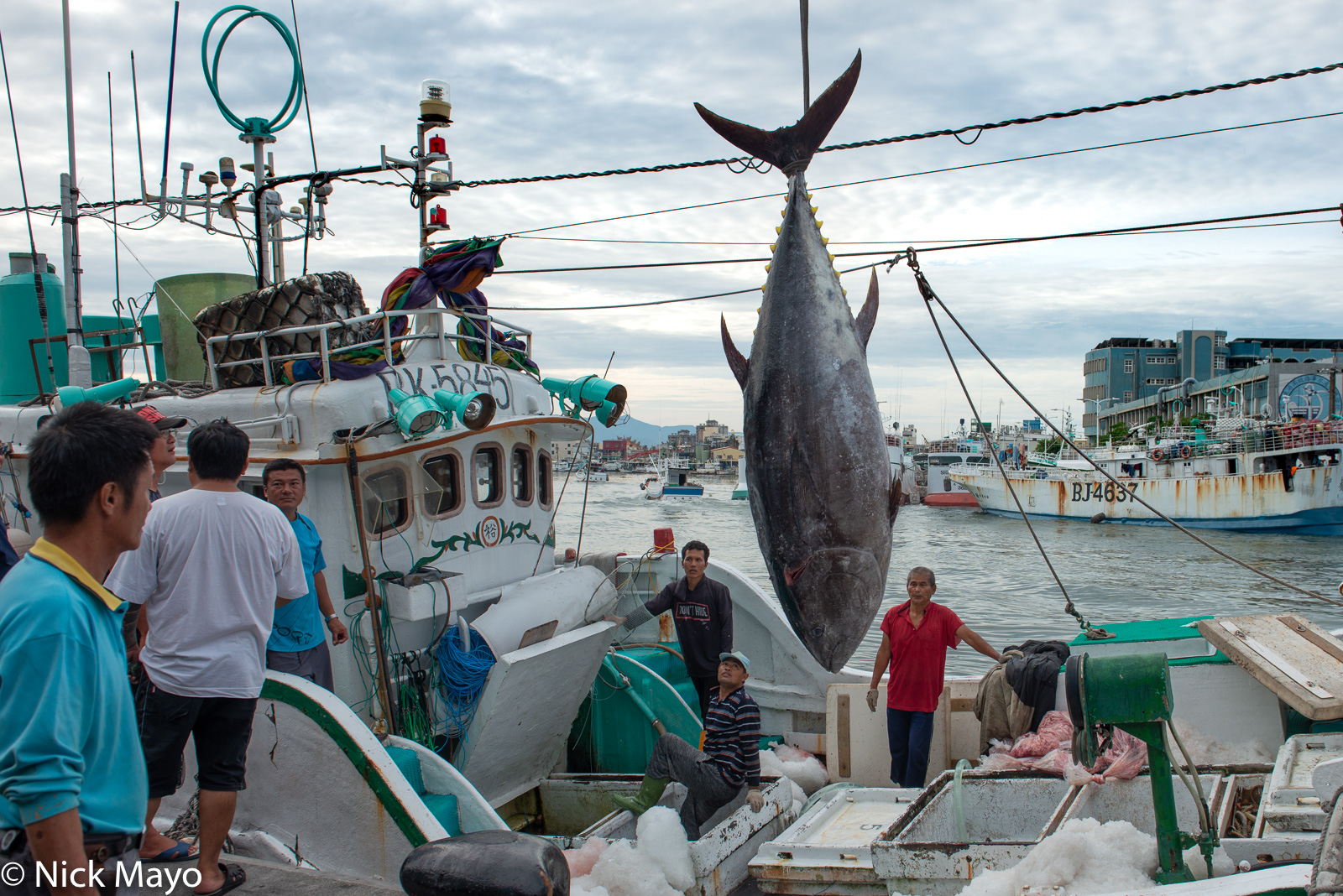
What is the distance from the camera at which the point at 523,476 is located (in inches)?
245

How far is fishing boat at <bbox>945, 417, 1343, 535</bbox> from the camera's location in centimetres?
3020

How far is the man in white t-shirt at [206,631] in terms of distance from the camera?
274 cm

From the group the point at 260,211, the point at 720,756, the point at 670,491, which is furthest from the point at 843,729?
the point at 670,491

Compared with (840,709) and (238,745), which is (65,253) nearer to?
(238,745)

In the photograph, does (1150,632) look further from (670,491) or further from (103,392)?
(670,491)

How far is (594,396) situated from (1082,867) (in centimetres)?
425

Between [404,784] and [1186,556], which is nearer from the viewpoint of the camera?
[404,784]

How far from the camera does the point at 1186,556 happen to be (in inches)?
1014

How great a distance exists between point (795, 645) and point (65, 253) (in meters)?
7.01

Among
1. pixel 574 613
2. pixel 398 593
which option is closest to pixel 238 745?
pixel 398 593

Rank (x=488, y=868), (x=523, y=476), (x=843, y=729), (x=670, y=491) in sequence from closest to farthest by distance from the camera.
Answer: (x=488, y=868)
(x=843, y=729)
(x=523, y=476)
(x=670, y=491)

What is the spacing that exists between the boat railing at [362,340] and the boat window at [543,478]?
85 centimetres

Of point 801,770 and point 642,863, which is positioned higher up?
point 642,863

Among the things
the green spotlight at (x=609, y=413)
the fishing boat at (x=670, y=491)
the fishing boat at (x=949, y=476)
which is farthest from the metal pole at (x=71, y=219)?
the fishing boat at (x=670, y=491)
